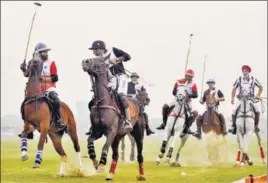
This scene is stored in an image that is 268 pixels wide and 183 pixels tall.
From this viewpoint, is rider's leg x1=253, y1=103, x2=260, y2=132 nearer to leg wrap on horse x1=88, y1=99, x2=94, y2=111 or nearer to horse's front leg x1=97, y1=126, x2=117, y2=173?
leg wrap on horse x1=88, y1=99, x2=94, y2=111

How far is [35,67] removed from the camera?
20344mm

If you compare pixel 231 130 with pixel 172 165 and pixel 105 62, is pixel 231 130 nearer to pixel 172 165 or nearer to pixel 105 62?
pixel 172 165

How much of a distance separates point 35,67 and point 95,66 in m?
2.49

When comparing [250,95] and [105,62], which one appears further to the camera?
[250,95]

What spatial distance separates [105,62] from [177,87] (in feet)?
29.7

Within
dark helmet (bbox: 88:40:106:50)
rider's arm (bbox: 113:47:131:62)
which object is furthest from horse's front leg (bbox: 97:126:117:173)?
dark helmet (bbox: 88:40:106:50)

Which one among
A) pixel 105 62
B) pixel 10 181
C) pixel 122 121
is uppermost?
pixel 105 62

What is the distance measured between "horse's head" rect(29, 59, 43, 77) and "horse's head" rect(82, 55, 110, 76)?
7.51ft

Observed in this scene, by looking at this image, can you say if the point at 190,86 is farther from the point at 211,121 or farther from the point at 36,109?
the point at 36,109

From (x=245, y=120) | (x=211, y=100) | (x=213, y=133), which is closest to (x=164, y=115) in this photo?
(x=211, y=100)

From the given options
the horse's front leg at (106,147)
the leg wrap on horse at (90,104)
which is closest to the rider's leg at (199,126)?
the leg wrap on horse at (90,104)

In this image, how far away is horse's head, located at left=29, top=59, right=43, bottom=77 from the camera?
20.3 metres

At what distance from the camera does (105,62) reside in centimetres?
1891

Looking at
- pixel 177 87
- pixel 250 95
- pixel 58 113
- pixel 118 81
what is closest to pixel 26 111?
pixel 58 113
